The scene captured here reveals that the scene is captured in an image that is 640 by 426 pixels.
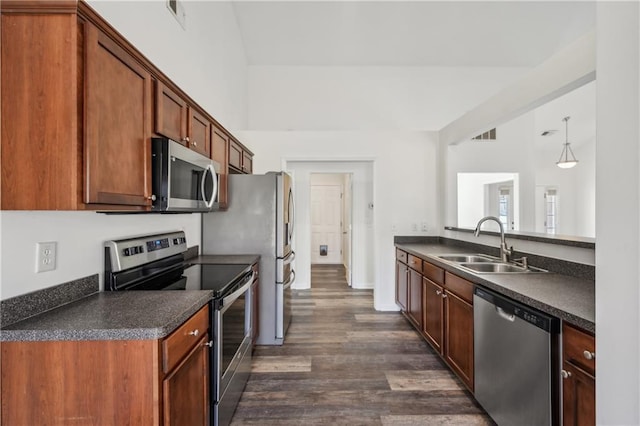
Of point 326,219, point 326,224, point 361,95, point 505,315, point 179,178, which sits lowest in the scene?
point 505,315

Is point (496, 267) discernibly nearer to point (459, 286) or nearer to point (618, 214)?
point (459, 286)

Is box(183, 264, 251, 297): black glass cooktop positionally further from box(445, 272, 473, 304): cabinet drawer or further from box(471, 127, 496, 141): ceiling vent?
Result: box(471, 127, 496, 141): ceiling vent

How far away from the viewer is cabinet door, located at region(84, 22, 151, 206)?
1.11 meters

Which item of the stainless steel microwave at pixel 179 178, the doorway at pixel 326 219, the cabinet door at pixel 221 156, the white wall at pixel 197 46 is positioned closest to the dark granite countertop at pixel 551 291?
the stainless steel microwave at pixel 179 178

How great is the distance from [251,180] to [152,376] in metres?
2.02

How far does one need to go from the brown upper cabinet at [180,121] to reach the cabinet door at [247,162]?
109 centimetres

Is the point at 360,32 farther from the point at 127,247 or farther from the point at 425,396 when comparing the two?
the point at 425,396

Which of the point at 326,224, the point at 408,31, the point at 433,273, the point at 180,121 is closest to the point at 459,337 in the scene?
the point at 433,273

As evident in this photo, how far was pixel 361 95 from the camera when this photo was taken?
4.62 metres

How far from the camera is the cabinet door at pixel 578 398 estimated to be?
1137mm

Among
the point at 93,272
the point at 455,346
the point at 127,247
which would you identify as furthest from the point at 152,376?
the point at 455,346

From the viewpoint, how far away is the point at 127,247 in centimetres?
170

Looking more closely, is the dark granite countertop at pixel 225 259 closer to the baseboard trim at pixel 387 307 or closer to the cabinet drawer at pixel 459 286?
the cabinet drawer at pixel 459 286

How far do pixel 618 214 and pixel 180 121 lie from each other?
83.4 inches
